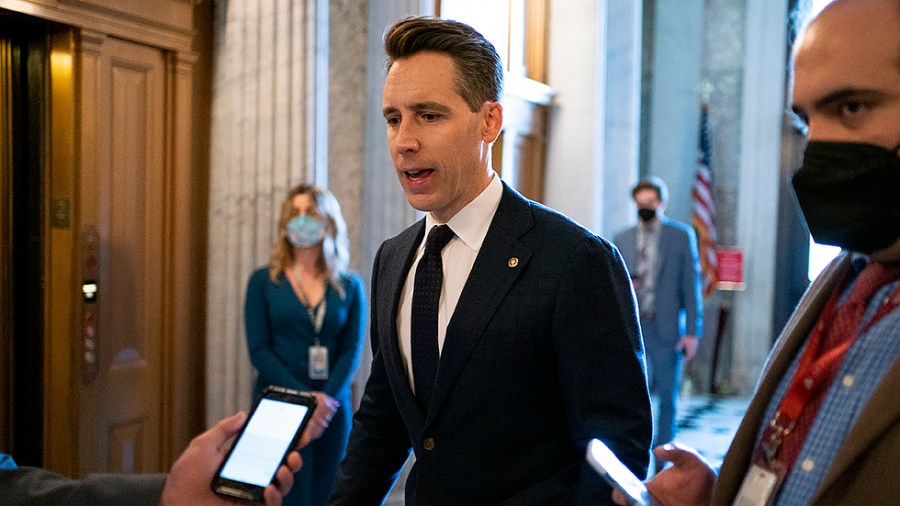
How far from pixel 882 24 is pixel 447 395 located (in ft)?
3.40

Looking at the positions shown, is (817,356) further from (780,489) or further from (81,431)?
(81,431)

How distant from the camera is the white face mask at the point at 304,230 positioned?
12.5 ft

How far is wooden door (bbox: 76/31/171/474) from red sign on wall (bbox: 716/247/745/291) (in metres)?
6.87

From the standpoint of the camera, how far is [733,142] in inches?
375

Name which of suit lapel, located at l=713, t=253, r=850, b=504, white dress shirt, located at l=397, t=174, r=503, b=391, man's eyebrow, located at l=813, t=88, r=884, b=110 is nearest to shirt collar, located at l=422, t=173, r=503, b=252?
white dress shirt, located at l=397, t=174, r=503, b=391

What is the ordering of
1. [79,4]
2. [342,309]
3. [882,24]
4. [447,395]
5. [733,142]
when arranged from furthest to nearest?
[733,142], [342,309], [79,4], [447,395], [882,24]

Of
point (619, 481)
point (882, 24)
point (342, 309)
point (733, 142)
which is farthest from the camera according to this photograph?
point (733, 142)

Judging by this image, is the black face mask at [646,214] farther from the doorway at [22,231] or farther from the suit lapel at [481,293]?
the suit lapel at [481,293]

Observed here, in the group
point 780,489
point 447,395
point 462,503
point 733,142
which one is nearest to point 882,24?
point 780,489

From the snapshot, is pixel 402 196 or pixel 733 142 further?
pixel 733 142

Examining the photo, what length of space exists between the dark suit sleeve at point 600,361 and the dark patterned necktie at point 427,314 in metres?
0.28

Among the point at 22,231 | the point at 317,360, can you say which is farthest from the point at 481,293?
the point at 22,231

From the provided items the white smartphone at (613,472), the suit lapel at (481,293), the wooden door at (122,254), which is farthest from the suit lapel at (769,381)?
the wooden door at (122,254)

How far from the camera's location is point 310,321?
12.4 feet
